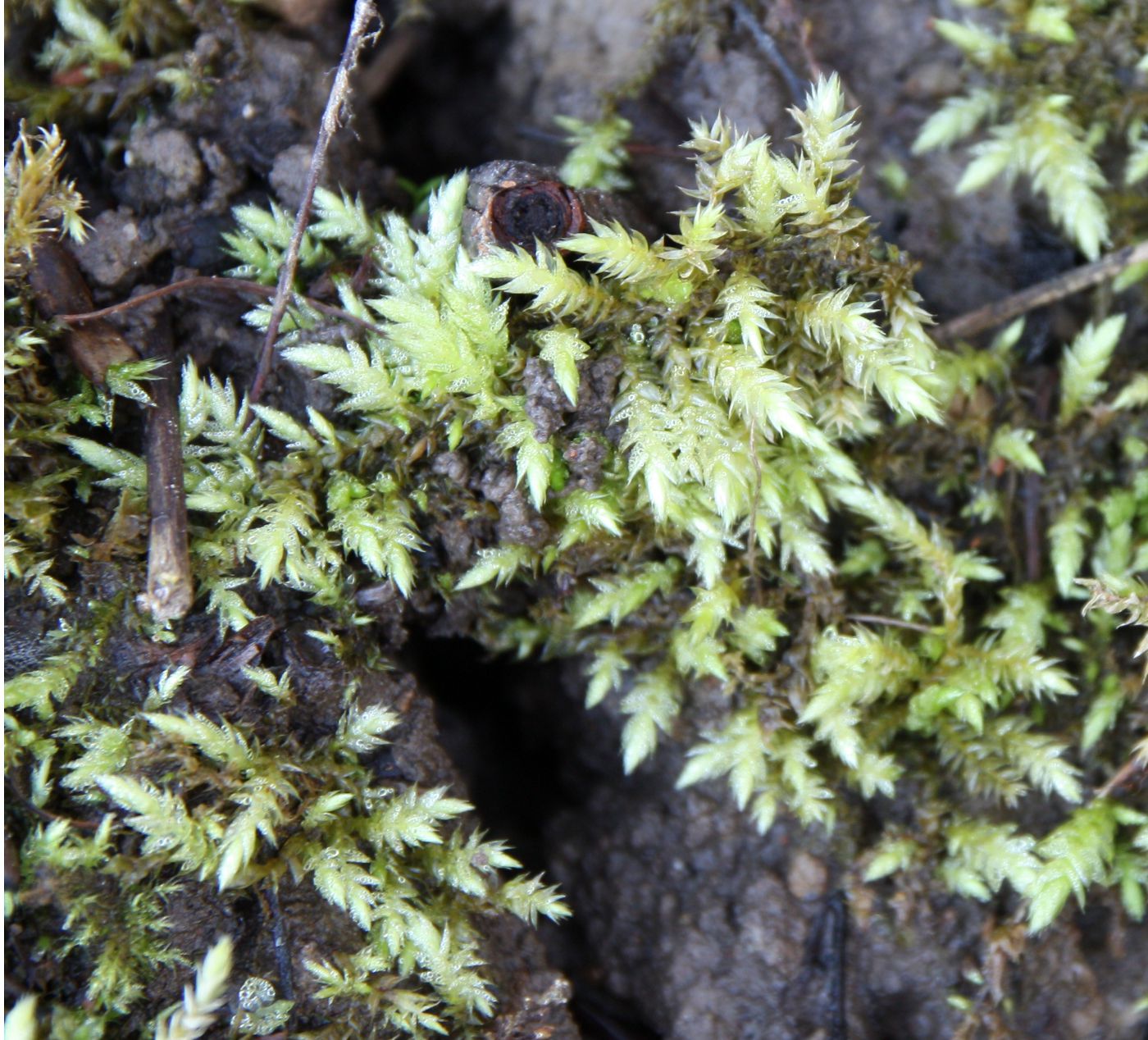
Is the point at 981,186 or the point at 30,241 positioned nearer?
the point at 30,241

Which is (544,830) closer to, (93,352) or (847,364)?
(847,364)

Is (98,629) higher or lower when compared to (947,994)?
higher

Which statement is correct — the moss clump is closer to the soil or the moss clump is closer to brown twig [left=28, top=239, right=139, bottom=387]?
the soil

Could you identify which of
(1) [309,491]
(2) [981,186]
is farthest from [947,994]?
(2) [981,186]

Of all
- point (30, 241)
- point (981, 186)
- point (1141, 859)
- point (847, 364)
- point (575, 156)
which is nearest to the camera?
point (30, 241)

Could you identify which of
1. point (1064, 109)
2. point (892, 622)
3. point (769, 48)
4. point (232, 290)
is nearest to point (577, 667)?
point (892, 622)

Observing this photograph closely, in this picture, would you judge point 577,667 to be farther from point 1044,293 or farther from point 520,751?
point 1044,293

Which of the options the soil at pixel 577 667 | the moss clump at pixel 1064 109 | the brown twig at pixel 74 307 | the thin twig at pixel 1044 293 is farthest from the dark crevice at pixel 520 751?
the moss clump at pixel 1064 109
